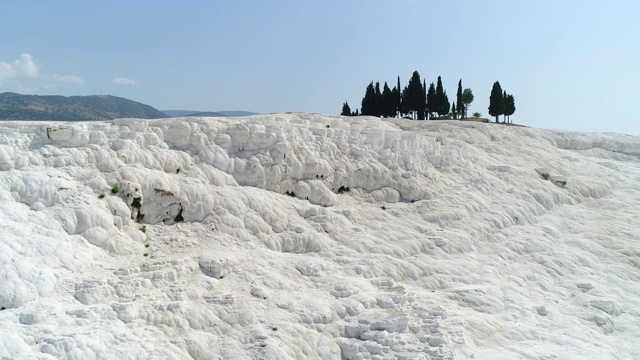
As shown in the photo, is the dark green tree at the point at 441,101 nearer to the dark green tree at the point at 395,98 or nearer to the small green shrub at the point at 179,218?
the dark green tree at the point at 395,98

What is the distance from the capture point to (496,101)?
5706 cm

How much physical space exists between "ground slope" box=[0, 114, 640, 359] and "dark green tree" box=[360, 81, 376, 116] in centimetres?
2594

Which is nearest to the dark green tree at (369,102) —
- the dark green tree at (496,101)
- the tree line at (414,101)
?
the tree line at (414,101)

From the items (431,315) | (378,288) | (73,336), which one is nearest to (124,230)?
(73,336)

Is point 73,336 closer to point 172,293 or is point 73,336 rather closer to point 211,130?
point 172,293

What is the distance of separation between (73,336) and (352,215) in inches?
535

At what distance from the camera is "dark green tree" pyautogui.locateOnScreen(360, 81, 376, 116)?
185 ft

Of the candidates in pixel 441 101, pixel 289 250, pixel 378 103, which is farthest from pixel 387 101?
pixel 289 250

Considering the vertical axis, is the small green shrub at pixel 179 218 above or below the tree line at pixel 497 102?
below

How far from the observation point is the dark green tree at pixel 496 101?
5691 cm

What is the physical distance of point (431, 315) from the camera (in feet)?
55.2

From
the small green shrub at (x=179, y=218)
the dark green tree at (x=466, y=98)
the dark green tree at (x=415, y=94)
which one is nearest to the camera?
the small green shrub at (x=179, y=218)

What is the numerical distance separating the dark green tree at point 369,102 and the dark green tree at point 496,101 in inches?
525

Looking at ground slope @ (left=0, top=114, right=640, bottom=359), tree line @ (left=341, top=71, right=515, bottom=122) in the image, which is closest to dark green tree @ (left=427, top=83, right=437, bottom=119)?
tree line @ (left=341, top=71, right=515, bottom=122)
